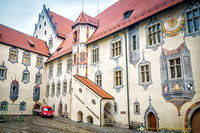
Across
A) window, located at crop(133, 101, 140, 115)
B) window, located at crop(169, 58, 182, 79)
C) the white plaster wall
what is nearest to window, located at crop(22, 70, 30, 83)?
the white plaster wall

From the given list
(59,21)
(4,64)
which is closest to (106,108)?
(4,64)

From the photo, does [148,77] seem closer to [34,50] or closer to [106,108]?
[106,108]

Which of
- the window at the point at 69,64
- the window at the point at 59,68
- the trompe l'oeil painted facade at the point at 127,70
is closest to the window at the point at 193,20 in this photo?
the trompe l'oeil painted facade at the point at 127,70

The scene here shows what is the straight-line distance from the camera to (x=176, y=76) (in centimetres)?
1252

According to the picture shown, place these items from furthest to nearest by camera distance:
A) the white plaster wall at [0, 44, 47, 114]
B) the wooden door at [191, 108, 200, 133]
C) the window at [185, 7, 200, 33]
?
the white plaster wall at [0, 44, 47, 114] < the window at [185, 7, 200, 33] < the wooden door at [191, 108, 200, 133]

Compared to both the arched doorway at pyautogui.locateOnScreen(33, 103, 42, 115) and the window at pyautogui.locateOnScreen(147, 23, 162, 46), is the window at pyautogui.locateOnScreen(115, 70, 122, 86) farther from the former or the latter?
the arched doorway at pyautogui.locateOnScreen(33, 103, 42, 115)

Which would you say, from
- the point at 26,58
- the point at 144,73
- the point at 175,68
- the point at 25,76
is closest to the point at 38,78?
the point at 25,76

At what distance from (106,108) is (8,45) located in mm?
16741

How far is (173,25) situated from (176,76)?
147 inches

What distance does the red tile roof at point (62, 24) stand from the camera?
3186 cm

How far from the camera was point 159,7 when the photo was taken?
1421cm

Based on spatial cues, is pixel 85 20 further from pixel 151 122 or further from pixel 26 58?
pixel 151 122

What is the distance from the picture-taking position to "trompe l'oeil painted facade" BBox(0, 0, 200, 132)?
12156mm

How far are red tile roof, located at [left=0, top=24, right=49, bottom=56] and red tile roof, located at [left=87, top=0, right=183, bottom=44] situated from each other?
38.2 ft
